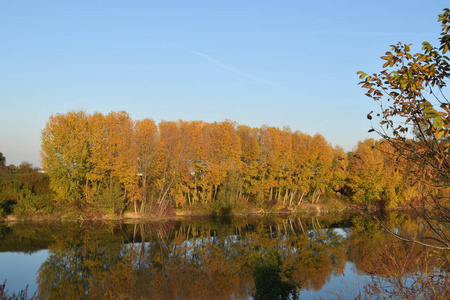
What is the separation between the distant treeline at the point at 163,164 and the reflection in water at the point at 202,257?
5.46 m

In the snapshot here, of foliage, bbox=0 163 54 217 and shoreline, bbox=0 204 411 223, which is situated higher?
foliage, bbox=0 163 54 217

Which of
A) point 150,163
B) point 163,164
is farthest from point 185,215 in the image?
point 150,163

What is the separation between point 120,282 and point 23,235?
19.5m

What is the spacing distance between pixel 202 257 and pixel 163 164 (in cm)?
2204

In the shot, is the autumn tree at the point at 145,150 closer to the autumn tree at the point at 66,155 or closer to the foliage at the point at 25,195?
the autumn tree at the point at 66,155

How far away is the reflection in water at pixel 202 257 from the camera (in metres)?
15.4

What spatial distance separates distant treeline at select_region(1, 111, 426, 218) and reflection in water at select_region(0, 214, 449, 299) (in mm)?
5460

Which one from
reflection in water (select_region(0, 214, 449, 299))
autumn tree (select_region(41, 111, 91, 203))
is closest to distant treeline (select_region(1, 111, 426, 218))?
autumn tree (select_region(41, 111, 91, 203))

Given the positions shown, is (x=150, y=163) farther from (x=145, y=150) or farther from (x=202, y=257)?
(x=202, y=257)

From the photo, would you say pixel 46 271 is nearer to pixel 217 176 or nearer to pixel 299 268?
pixel 299 268

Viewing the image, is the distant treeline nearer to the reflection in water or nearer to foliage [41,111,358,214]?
foliage [41,111,358,214]

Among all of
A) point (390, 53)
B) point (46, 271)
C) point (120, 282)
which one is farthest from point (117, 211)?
point (390, 53)

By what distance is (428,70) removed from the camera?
409 cm

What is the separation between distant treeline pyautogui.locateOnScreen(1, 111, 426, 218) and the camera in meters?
43.9
